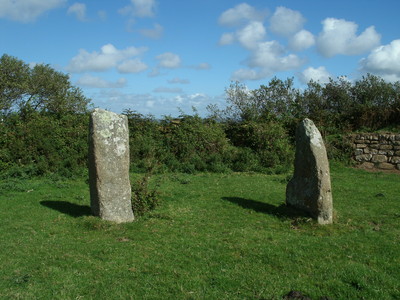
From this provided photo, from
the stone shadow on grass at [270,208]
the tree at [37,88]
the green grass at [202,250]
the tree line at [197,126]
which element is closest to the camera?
the green grass at [202,250]

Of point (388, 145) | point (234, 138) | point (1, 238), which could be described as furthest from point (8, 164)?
point (388, 145)

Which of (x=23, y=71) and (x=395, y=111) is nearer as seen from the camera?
(x=395, y=111)

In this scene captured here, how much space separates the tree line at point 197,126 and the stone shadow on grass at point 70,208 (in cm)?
444

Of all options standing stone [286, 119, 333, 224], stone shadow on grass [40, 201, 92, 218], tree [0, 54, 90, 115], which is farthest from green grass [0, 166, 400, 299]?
tree [0, 54, 90, 115]

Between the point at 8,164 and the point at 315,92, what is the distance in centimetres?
2052

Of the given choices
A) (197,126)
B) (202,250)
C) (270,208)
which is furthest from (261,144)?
(202,250)

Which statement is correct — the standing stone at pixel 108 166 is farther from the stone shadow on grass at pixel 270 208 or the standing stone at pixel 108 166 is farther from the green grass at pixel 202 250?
the stone shadow on grass at pixel 270 208

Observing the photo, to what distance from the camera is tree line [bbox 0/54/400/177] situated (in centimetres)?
1919

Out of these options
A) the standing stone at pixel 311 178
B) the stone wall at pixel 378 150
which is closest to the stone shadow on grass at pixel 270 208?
the standing stone at pixel 311 178

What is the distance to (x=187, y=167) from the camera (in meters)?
19.1

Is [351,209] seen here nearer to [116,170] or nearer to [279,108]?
[116,170]

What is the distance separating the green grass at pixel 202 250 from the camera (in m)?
6.36

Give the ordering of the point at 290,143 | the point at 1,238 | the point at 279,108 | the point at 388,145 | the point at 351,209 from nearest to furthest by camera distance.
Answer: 1. the point at 1,238
2. the point at 351,209
3. the point at 388,145
4. the point at 290,143
5. the point at 279,108

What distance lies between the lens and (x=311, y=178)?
33.9ft
